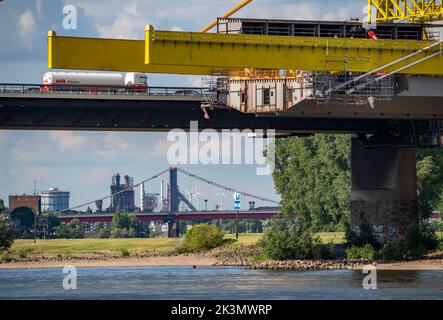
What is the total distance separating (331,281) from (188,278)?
11.4 m

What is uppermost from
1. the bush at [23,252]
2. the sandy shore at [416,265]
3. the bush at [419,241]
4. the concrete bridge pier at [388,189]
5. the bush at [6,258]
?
the concrete bridge pier at [388,189]

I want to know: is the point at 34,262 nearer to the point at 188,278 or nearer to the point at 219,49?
the point at 188,278

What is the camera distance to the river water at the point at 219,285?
297ft

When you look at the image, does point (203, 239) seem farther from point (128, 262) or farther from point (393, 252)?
point (393, 252)

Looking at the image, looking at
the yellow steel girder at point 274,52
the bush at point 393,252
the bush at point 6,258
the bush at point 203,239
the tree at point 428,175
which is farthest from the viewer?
the tree at point 428,175

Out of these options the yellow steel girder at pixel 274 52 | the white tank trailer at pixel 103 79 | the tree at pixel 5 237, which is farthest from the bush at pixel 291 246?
the tree at pixel 5 237

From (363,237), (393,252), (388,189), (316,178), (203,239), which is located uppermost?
(316,178)

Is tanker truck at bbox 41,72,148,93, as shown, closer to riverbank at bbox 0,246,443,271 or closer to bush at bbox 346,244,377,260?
riverbank at bbox 0,246,443,271

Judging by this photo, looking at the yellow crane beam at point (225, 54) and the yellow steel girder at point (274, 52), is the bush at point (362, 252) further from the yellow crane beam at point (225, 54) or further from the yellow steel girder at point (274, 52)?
the yellow steel girder at point (274, 52)

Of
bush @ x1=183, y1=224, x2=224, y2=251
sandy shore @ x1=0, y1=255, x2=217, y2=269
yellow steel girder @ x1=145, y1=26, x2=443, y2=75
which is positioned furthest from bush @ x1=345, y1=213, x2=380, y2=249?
yellow steel girder @ x1=145, y1=26, x2=443, y2=75

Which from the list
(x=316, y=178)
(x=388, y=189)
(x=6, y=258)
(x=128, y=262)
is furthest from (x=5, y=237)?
(x=316, y=178)

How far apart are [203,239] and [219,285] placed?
43.7 m

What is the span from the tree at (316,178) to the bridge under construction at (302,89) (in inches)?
1538

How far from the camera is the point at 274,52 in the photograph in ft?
334
